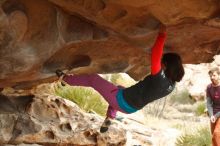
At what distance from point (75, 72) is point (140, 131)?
201 inches

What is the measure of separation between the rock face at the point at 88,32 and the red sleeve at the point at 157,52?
0.11 meters

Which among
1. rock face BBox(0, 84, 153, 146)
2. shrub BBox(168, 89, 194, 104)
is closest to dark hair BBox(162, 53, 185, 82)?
rock face BBox(0, 84, 153, 146)

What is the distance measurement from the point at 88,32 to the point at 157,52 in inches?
33.4

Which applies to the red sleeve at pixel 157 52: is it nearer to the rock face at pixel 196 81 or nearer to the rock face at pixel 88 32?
the rock face at pixel 88 32

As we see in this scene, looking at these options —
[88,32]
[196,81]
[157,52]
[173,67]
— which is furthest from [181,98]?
[88,32]

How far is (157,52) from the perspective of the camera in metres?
5.35

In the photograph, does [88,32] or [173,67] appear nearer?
[88,32]

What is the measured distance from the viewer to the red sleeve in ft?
17.3

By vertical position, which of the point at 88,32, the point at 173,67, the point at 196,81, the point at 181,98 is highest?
the point at 196,81

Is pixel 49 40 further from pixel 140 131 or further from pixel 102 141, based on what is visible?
pixel 140 131

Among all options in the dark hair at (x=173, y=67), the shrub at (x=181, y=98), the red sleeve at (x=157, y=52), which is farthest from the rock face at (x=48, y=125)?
the shrub at (x=181, y=98)

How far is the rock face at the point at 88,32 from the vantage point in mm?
4680

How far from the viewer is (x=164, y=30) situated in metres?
5.22

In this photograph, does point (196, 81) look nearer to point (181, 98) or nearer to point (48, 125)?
point (181, 98)
